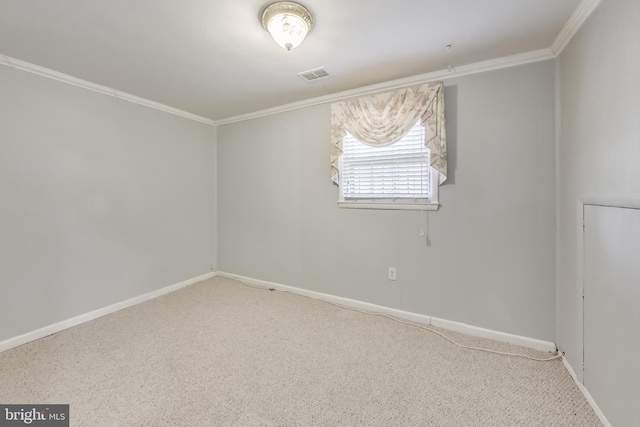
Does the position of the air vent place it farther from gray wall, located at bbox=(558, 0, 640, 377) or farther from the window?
gray wall, located at bbox=(558, 0, 640, 377)

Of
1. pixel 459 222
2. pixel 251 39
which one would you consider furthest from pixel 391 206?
pixel 251 39

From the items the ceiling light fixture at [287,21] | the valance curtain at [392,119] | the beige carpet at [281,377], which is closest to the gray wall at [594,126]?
the beige carpet at [281,377]

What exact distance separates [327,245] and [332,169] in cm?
82

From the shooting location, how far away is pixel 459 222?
2.16 m

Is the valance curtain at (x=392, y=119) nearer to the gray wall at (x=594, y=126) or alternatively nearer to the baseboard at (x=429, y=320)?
the gray wall at (x=594, y=126)

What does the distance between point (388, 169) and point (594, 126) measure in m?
1.33

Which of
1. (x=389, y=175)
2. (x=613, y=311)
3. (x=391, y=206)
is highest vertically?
(x=389, y=175)

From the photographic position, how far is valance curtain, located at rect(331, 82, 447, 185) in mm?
2121

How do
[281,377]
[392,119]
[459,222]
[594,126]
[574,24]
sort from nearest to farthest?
[594,126], [574,24], [281,377], [459,222], [392,119]

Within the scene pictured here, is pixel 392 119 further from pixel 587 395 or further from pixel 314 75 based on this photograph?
pixel 587 395

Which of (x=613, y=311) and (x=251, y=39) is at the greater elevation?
(x=251, y=39)

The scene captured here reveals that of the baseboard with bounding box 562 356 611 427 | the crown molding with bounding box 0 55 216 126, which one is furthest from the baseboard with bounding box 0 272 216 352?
the baseboard with bounding box 562 356 611 427

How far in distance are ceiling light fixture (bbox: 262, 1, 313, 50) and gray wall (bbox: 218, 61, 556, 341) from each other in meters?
1.21

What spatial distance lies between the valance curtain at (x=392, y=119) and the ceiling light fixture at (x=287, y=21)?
100cm
